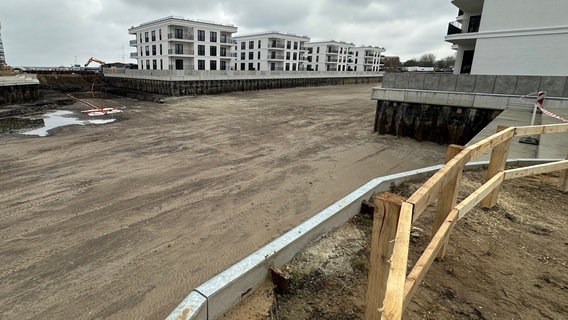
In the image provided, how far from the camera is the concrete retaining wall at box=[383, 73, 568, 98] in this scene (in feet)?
37.7

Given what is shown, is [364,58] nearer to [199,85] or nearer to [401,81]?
[199,85]

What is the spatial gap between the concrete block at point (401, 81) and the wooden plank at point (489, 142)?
37.0ft

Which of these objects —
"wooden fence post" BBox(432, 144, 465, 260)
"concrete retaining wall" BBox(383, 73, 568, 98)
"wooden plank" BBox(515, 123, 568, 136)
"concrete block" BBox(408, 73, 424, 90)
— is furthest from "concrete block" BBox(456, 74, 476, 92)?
"wooden fence post" BBox(432, 144, 465, 260)

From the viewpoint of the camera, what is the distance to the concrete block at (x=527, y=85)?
1164 centimetres

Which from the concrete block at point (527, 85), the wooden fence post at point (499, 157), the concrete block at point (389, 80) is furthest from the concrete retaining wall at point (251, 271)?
the concrete block at point (389, 80)

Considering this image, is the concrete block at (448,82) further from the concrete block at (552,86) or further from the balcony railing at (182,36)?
the balcony railing at (182,36)

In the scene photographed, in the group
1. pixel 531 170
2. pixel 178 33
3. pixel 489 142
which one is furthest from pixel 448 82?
pixel 178 33

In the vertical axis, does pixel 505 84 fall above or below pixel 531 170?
above

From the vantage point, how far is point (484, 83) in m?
12.9

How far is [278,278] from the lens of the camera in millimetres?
3484

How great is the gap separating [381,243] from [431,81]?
1416 cm

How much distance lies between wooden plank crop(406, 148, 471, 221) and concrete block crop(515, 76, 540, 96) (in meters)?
11.7

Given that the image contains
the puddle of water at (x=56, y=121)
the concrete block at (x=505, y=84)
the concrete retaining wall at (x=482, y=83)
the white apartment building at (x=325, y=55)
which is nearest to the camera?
the concrete retaining wall at (x=482, y=83)

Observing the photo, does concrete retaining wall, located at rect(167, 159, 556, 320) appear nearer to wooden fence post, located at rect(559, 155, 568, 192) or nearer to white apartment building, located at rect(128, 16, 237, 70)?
wooden fence post, located at rect(559, 155, 568, 192)
